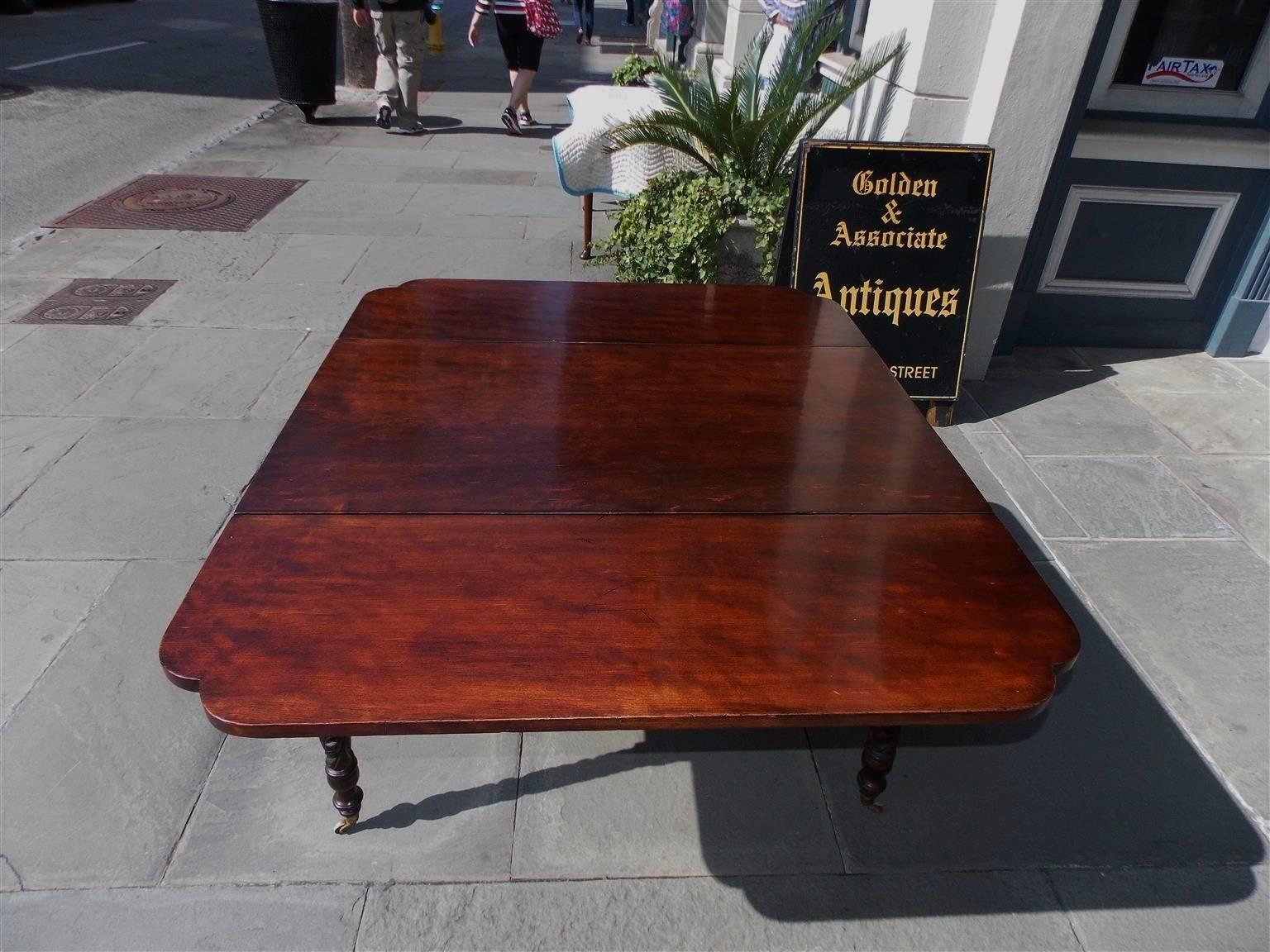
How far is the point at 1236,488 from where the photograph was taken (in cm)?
367

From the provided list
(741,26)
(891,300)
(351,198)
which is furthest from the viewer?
(741,26)

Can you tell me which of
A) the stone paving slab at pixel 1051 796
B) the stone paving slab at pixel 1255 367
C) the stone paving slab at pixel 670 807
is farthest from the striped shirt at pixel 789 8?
the stone paving slab at pixel 670 807

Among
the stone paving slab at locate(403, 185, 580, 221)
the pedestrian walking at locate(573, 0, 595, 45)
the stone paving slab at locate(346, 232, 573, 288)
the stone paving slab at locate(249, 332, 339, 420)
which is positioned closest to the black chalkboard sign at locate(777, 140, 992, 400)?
the stone paving slab at locate(346, 232, 573, 288)

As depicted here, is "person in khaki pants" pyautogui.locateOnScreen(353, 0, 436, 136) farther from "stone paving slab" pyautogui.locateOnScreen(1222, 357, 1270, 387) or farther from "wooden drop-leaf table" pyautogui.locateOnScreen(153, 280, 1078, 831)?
"stone paving slab" pyautogui.locateOnScreen(1222, 357, 1270, 387)

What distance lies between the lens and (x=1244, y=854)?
2178 mm

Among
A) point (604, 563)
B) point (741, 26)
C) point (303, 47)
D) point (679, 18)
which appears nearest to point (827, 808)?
point (604, 563)

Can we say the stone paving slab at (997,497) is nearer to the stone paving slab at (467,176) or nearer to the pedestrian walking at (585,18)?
the stone paving slab at (467,176)

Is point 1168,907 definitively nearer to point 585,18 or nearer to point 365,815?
point 365,815

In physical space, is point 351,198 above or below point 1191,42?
below

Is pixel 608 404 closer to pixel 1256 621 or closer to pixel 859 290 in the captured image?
pixel 859 290

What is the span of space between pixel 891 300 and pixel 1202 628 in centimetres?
186

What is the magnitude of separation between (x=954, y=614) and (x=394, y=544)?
3.47 ft

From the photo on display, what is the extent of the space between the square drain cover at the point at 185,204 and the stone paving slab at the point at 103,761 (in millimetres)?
4306

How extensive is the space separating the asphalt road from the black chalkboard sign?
5.16 m
